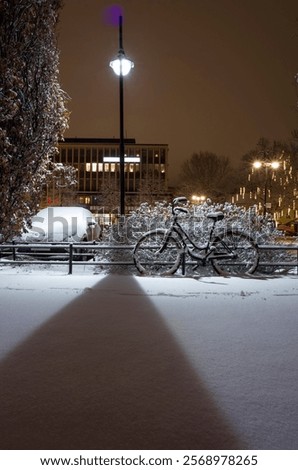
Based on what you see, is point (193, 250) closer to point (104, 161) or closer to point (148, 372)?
point (148, 372)

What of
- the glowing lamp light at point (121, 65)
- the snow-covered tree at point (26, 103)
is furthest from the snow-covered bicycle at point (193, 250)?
the glowing lamp light at point (121, 65)

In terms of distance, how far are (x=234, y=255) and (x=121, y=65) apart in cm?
619

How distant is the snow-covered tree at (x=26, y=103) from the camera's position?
6.11 meters

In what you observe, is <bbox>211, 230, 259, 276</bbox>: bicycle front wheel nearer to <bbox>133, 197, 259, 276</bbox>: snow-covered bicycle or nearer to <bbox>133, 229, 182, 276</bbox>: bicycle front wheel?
<bbox>133, 197, 259, 276</bbox>: snow-covered bicycle

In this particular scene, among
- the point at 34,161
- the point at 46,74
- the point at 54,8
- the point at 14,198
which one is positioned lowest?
the point at 14,198

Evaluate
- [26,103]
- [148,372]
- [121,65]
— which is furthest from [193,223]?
[148,372]

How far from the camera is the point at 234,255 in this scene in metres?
9.45

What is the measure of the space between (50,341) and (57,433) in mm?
2047

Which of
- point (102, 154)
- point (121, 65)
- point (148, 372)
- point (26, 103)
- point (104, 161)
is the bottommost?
point (148, 372)

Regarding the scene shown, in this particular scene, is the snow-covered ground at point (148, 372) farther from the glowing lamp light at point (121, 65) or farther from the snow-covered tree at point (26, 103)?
the glowing lamp light at point (121, 65)

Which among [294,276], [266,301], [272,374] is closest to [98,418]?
[272,374]

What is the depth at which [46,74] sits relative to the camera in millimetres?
6895

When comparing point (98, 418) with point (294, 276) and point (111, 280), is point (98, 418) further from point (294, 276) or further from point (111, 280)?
point (294, 276)
